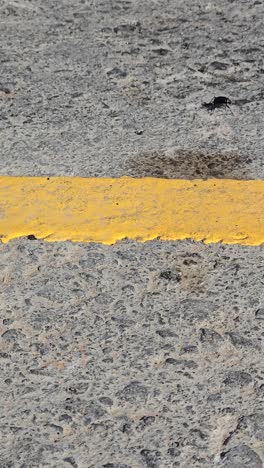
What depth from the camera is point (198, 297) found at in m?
2.87

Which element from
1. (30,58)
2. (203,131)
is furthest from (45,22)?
(203,131)

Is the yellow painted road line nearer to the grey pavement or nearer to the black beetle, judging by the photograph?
the grey pavement

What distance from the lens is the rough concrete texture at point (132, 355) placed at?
2.43 m

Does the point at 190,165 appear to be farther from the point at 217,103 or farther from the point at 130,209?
the point at 217,103

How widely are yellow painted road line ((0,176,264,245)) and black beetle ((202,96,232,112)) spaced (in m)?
0.47

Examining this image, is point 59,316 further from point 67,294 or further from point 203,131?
point 203,131

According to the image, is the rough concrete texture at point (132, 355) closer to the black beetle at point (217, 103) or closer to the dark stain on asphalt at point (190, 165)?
the dark stain on asphalt at point (190, 165)

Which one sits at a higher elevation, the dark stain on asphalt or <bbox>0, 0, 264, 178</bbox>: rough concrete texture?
<bbox>0, 0, 264, 178</bbox>: rough concrete texture

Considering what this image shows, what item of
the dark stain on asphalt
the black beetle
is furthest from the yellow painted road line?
the black beetle

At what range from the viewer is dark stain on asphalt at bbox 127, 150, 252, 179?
338 centimetres

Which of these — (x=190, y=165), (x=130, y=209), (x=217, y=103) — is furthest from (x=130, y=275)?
(x=217, y=103)

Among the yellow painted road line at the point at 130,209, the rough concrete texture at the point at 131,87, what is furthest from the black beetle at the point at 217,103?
the yellow painted road line at the point at 130,209

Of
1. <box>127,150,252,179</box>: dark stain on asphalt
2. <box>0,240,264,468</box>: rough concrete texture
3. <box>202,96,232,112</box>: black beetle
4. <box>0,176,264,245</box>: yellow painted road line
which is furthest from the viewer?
<box>202,96,232,112</box>: black beetle

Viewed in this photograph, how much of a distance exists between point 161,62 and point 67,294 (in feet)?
4.63
